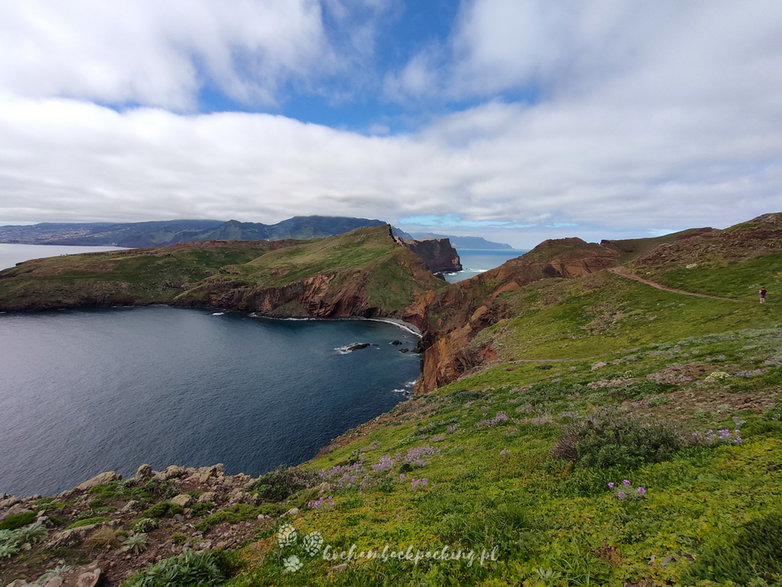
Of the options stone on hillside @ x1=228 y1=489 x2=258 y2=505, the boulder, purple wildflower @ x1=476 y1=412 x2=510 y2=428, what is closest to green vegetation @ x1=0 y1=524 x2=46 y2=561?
stone on hillside @ x1=228 y1=489 x2=258 y2=505

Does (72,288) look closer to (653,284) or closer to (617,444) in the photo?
(617,444)

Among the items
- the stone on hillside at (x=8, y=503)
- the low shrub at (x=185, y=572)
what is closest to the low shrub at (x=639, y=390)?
the low shrub at (x=185, y=572)

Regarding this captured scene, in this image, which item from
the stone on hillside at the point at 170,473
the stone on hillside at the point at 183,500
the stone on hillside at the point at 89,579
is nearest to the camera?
the stone on hillside at the point at 89,579

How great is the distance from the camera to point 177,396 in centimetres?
6575

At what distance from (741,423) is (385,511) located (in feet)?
41.0

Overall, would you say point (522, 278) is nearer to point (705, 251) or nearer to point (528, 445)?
point (705, 251)

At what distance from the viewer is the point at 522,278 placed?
9431 centimetres

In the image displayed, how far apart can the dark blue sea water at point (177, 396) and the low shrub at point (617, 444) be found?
42085 mm

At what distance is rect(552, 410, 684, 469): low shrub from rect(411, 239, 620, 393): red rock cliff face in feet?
163

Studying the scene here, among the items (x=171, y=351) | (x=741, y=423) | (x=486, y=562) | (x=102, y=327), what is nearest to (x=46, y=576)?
(x=486, y=562)

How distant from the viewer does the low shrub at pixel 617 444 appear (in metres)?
10.3

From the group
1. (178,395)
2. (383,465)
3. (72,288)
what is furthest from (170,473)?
(72,288)

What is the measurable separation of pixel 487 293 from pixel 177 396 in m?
76.4

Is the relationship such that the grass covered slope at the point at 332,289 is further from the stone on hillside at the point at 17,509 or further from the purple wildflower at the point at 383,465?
the stone on hillside at the point at 17,509
